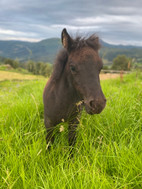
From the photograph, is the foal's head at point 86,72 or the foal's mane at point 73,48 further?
the foal's mane at point 73,48

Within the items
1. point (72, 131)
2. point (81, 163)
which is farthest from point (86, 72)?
point (72, 131)

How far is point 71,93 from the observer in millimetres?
2670

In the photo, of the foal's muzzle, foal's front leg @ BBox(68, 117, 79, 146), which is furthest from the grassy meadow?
the foal's muzzle

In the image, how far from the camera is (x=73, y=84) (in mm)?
2445

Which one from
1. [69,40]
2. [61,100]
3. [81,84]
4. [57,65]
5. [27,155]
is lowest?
[27,155]

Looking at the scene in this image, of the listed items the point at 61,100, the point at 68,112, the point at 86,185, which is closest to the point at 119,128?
the point at 68,112

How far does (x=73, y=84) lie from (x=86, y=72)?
0.40m

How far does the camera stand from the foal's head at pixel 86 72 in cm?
199

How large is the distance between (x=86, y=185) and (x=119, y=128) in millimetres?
1465

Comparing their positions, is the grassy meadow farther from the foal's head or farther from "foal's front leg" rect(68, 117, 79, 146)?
the foal's head

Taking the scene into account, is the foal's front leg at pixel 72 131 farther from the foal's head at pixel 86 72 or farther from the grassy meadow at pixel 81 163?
the foal's head at pixel 86 72

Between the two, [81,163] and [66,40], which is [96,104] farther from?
[66,40]

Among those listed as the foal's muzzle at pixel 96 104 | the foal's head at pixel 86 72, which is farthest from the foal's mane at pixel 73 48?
the foal's muzzle at pixel 96 104

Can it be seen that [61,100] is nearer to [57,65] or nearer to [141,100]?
[57,65]
